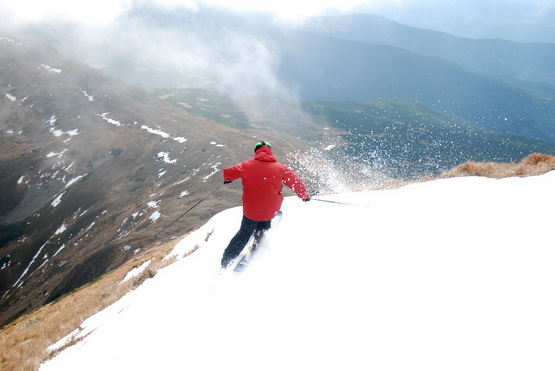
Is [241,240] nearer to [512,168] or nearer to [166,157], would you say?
[512,168]

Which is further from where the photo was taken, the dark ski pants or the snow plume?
the snow plume

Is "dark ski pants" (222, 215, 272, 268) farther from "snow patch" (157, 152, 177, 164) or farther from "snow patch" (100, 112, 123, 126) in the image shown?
"snow patch" (100, 112, 123, 126)

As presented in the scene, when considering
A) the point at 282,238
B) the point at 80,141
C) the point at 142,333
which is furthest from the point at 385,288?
the point at 80,141

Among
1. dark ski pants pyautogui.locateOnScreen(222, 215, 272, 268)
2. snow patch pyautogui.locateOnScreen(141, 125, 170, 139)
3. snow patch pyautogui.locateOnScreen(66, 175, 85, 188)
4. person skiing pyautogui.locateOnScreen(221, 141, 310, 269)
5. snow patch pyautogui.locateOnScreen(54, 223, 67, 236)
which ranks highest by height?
person skiing pyautogui.locateOnScreen(221, 141, 310, 269)

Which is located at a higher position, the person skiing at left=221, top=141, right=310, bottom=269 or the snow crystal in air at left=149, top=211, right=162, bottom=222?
the person skiing at left=221, top=141, right=310, bottom=269

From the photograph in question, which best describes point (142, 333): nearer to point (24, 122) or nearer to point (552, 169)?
point (552, 169)

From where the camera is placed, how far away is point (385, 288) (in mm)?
5891

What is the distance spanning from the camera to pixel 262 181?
8352mm

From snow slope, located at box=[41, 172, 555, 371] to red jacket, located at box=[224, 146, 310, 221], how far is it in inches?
42.1

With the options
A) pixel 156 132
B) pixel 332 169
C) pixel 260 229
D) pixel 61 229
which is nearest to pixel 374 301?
pixel 260 229

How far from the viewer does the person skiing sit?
329 inches

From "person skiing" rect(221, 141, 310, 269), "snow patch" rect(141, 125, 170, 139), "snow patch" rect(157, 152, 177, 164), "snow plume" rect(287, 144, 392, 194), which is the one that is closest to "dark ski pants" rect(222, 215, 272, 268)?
"person skiing" rect(221, 141, 310, 269)

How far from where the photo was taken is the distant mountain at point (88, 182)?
68.9m

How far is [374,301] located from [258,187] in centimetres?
404
